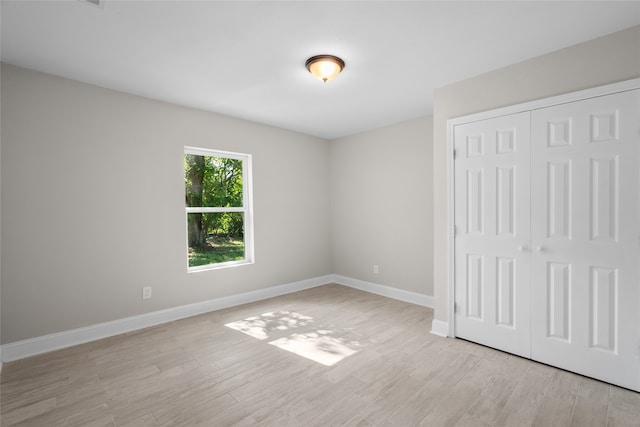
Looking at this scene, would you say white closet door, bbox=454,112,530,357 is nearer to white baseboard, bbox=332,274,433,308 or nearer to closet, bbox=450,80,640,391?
closet, bbox=450,80,640,391

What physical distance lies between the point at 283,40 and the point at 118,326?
3.27 m

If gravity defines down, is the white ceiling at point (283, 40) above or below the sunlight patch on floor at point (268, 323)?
above

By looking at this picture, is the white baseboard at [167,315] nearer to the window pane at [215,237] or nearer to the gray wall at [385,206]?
the gray wall at [385,206]

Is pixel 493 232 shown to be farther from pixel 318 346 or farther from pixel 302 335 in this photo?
pixel 302 335

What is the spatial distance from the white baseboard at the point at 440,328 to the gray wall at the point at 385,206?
3.13 ft

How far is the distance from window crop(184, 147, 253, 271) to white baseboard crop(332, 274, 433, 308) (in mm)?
1752

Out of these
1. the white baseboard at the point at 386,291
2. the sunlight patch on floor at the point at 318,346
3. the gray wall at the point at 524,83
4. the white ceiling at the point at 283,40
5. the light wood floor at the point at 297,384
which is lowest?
the sunlight patch on floor at the point at 318,346

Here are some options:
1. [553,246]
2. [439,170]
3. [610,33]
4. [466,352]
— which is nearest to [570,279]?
[553,246]

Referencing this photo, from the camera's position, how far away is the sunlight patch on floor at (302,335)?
2.72 meters

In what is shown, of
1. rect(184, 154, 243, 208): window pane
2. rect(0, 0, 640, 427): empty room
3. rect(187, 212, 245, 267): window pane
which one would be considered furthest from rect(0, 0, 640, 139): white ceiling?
rect(187, 212, 245, 267): window pane

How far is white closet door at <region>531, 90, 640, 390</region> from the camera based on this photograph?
2.11 m

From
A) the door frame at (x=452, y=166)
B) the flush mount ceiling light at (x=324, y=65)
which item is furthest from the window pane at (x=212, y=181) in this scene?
the door frame at (x=452, y=166)

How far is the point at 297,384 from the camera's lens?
2.23m

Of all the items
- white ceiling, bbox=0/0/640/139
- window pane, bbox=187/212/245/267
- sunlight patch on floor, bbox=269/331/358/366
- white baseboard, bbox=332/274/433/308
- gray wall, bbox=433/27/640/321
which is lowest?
sunlight patch on floor, bbox=269/331/358/366
